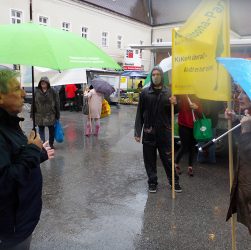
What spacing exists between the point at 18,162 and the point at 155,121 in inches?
127

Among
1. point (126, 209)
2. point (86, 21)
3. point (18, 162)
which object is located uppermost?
point (86, 21)

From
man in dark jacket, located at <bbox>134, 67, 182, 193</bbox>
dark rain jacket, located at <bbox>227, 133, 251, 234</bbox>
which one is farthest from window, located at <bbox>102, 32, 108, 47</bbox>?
dark rain jacket, located at <bbox>227, 133, 251, 234</bbox>

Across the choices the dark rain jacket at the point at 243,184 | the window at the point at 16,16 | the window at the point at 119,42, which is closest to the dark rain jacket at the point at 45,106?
the dark rain jacket at the point at 243,184

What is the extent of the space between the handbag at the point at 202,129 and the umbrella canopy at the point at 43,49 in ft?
10.5

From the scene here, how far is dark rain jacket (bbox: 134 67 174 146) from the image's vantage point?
5.24 m

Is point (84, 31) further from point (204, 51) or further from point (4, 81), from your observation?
point (4, 81)

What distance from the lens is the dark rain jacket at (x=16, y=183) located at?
2230 mm

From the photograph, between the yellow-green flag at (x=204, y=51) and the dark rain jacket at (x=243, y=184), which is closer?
the dark rain jacket at (x=243, y=184)

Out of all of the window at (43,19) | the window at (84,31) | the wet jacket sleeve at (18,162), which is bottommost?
the wet jacket sleeve at (18,162)

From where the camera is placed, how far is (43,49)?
9.36 feet

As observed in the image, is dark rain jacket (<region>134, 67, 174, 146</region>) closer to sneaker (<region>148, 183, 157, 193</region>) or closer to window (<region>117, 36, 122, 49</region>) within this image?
sneaker (<region>148, 183, 157, 193</region>)

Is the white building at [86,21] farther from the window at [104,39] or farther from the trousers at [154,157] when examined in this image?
the trousers at [154,157]

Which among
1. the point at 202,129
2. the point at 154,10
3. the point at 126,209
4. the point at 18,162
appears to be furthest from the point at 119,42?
the point at 18,162

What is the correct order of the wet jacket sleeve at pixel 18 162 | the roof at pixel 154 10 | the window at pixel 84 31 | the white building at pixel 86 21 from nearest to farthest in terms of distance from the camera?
the wet jacket sleeve at pixel 18 162 → the white building at pixel 86 21 → the window at pixel 84 31 → the roof at pixel 154 10
